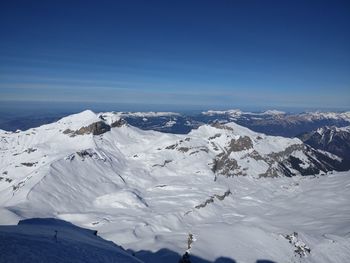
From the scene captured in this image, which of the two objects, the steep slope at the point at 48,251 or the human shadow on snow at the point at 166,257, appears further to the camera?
the human shadow on snow at the point at 166,257

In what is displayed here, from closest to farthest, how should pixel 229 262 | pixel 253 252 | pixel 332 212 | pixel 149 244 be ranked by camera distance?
1. pixel 229 262
2. pixel 253 252
3. pixel 149 244
4. pixel 332 212

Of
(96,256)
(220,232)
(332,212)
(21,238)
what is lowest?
(332,212)

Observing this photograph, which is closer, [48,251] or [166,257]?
[48,251]

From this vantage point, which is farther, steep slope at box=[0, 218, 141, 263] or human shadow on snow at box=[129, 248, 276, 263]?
human shadow on snow at box=[129, 248, 276, 263]

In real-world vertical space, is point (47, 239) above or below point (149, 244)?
above

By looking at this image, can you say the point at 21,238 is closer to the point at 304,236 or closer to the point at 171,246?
the point at 171,246

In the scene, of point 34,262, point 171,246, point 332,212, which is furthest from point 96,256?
point 332,212

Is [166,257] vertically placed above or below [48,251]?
below

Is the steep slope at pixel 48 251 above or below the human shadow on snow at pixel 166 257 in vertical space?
above

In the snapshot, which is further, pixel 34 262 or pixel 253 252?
pixel 253 252

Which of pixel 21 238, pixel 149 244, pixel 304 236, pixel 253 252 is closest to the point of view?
pixel 21 238

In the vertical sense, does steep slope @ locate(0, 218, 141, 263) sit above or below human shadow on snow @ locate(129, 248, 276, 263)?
above
